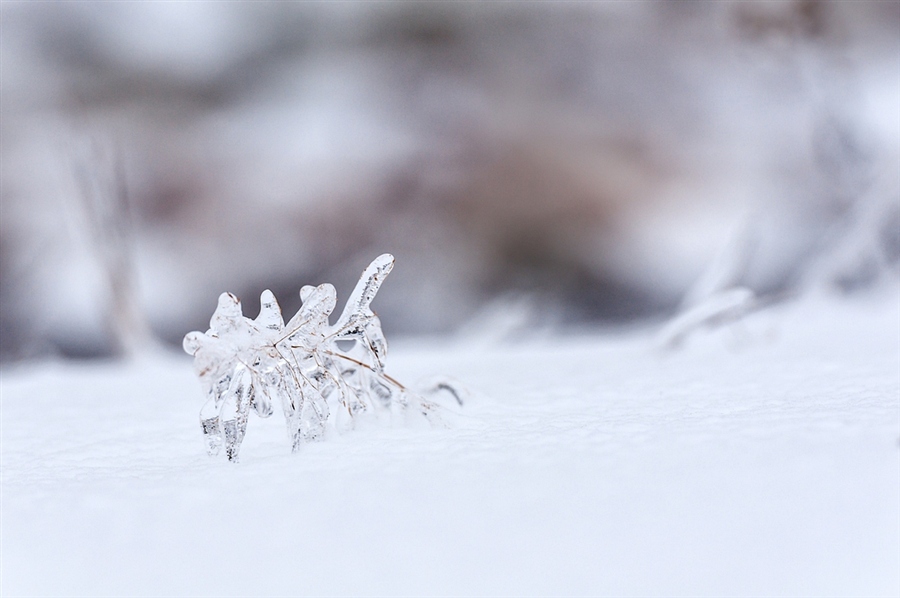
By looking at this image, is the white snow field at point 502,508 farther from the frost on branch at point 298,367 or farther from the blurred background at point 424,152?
the blurred background at point 424,152

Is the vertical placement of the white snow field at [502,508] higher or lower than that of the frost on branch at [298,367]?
lower

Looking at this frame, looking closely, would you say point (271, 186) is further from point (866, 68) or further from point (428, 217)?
point (866, 68)

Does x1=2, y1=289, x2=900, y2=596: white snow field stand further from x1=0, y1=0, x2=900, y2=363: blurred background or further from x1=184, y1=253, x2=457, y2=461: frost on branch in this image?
x1=0, y1=0, x2=900, y2=363: blurred background

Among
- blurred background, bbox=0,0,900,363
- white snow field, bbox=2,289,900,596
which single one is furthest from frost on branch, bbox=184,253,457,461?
blurred background, bbox=0,0,900,363

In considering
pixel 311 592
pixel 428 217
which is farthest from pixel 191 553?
pixel 428 217

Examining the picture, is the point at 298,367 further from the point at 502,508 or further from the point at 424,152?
the point at 424,152

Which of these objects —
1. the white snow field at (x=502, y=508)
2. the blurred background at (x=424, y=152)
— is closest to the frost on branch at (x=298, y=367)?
the white snow field at (x=502, y=508)
